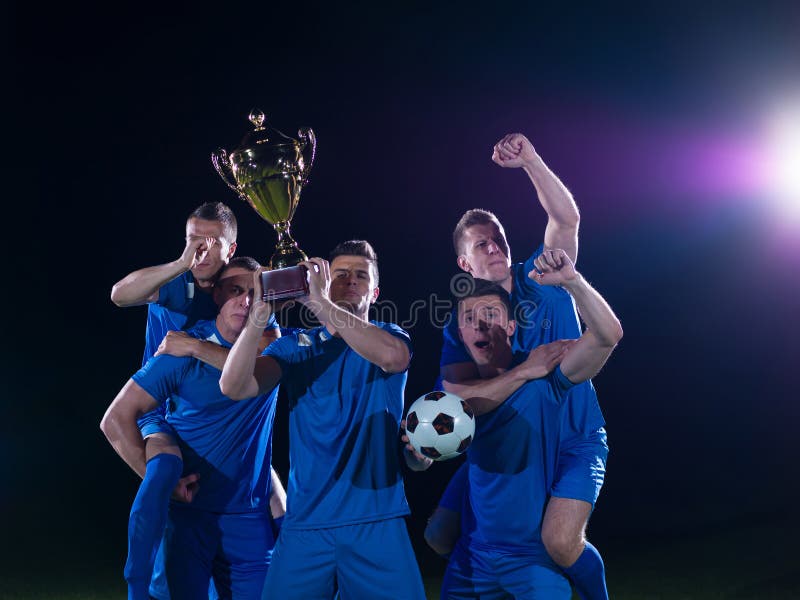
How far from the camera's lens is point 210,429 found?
117 inches

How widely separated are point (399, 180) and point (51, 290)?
3149mm

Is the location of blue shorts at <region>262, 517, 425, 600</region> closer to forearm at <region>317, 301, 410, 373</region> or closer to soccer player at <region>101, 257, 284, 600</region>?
forearm at <region>317, 301, 410, 373</region>

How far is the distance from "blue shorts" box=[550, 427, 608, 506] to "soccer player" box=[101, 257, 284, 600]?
1143 mm

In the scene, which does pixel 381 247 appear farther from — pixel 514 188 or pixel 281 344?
pixel 281 344

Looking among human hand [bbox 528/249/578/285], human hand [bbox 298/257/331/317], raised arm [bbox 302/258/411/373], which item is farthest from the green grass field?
human hand [bbox 298/257/331/317]

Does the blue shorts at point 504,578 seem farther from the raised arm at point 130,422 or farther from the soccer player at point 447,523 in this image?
the raised arm at point 130,422

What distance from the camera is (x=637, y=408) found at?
6.89 meters

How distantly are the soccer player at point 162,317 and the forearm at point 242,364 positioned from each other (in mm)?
677

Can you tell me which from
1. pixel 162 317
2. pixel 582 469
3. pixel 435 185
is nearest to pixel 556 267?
A: pixel 582 469

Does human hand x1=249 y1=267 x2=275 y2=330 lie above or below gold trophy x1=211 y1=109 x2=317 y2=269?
below

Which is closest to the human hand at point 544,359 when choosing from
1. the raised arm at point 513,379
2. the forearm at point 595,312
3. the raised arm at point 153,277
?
the raised arm at point 513,379

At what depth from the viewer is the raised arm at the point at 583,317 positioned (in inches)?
93.0

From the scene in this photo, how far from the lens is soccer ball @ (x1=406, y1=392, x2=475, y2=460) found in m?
2.37

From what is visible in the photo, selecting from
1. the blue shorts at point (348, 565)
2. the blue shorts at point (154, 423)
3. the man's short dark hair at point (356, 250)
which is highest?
the man's short dark hair at point (356, 250)
